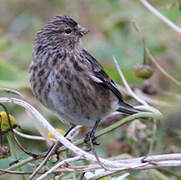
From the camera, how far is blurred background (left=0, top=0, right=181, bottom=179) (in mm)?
4289

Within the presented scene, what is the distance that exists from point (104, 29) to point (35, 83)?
2.68 m

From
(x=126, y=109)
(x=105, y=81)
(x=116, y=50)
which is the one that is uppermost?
(x=116, y=50)

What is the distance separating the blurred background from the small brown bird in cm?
27

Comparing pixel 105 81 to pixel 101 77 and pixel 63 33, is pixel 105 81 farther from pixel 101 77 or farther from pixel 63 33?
pixel 63 33

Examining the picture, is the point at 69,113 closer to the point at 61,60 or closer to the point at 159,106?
the point at 61,60

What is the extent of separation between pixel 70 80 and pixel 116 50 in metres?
2.23

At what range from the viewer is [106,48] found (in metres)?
6.02

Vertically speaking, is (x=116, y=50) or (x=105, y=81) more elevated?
(x=116, y=50)

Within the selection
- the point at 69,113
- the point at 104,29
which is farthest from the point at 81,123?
the point at 104,29

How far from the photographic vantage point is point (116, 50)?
5.96m

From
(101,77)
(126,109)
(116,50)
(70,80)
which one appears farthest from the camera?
(116,50)

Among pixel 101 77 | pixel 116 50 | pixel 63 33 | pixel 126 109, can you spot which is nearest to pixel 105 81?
pixel 101 77

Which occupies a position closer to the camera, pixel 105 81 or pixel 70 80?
pixel 70 80

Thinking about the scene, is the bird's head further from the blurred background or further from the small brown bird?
the blurred background
